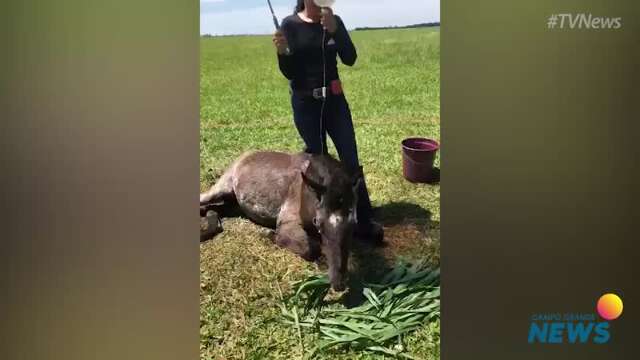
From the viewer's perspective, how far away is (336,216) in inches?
103

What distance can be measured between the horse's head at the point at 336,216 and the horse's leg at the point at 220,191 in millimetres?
441

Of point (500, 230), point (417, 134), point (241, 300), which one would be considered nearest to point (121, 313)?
point (241, 300)

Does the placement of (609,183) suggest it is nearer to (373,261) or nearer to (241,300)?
(373,261)

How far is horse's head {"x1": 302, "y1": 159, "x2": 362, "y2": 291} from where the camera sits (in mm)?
2604

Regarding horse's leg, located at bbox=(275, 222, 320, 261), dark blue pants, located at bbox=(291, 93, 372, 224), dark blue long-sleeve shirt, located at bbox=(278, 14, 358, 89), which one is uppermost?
dark blue long-sleeve shirt, located at bbox=(278, 14, 358, 89)

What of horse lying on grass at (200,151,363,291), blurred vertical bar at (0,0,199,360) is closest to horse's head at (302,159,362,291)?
horse lying on grass at (200,151,363,291)

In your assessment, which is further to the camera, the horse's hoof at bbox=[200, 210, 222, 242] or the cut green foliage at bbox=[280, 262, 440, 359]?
the horse's hoof at bbox=[200, 210, 222, 242]

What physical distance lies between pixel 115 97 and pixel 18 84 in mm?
499

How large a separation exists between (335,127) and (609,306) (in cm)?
Answer: 160

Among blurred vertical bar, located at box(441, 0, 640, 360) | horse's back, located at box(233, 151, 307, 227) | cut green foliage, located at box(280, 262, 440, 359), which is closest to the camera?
cut green foliage, located at box(280, 262, 440, 359)

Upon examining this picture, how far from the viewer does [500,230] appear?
2.68 m

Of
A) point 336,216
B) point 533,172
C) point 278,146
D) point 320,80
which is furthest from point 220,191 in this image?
Answer: point 533,172

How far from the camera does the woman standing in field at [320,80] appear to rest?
2.66 metres

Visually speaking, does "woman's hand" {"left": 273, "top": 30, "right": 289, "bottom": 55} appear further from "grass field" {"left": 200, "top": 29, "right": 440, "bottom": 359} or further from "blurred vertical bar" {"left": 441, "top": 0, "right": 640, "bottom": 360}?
"blurred vertical bar" {"left": 441, "top": 0, "right": 640, "bottom": 360}
